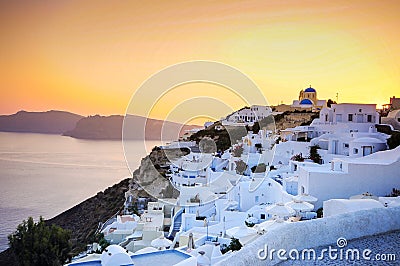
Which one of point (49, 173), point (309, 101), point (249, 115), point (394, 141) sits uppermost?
point (309, 101)

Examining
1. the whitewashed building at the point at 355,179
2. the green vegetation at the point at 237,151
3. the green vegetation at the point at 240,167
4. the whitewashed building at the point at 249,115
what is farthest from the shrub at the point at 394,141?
the whitewashed building at the point at 249,115

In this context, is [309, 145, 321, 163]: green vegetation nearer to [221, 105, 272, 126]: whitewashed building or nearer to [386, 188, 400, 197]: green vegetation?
[386, 188, 400, 197]: green vegetation

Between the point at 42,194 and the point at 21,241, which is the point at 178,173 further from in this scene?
the point at 42,194

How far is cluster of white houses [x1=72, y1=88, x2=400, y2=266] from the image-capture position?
8625 mm

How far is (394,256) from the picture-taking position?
327cm

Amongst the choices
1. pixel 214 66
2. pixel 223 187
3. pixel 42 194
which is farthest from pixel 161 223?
pixel 42 194

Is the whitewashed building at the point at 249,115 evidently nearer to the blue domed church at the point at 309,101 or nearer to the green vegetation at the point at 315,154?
the blue domed church at the point at 309,101

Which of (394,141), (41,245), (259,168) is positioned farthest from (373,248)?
(259,168)

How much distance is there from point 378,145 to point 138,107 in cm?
771

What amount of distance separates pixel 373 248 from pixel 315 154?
36.6 ft

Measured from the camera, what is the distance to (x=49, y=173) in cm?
4856

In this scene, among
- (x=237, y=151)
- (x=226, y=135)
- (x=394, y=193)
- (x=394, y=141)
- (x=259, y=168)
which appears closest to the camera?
(x=394, y=193)

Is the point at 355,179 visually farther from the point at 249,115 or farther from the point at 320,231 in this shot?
the point at 249,115

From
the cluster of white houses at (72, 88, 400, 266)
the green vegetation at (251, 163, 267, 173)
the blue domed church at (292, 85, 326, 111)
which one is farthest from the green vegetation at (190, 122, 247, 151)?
the green vegetation at (251, 163, 267, 173)
